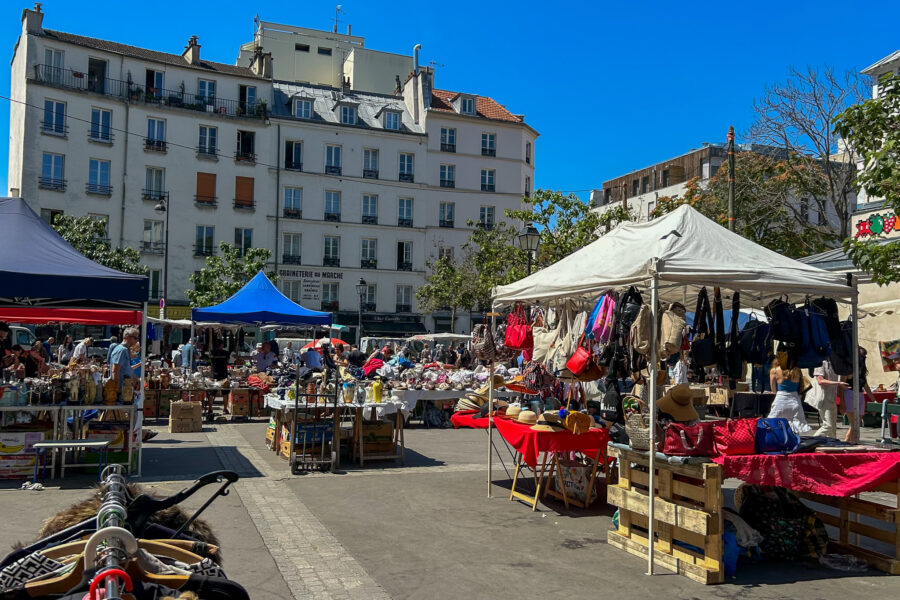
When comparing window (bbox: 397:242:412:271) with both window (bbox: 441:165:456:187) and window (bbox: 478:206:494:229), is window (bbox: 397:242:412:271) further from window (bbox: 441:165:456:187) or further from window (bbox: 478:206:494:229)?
window (bbox: 478:206:494:229)

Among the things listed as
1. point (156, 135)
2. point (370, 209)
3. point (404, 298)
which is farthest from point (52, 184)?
point (404, 298)

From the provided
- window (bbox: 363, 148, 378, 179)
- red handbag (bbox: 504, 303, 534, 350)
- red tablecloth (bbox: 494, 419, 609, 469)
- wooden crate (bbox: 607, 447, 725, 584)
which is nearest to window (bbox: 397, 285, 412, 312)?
window (bbox: 363, 148, 378, 179)

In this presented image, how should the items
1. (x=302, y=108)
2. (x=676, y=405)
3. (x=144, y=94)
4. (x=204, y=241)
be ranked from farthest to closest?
(x=302, y=108), (x=204, y=241), (x=144, y=94), (x=676, y=405)

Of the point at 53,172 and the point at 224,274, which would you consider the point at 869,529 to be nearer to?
the point at 224,274

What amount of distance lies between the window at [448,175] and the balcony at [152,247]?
690 inches

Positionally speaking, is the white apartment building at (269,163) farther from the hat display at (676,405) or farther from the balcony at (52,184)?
the hat display at (676,405)

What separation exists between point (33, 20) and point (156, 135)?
7.81 meters

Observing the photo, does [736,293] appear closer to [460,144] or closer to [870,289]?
[870,289]

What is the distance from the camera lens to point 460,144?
48938 mm

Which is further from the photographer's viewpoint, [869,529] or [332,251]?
[332,251]

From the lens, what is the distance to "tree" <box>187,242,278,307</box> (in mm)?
38750

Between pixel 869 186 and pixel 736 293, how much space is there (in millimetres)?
3360

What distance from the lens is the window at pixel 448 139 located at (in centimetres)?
4862

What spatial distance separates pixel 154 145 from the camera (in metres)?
41.4
